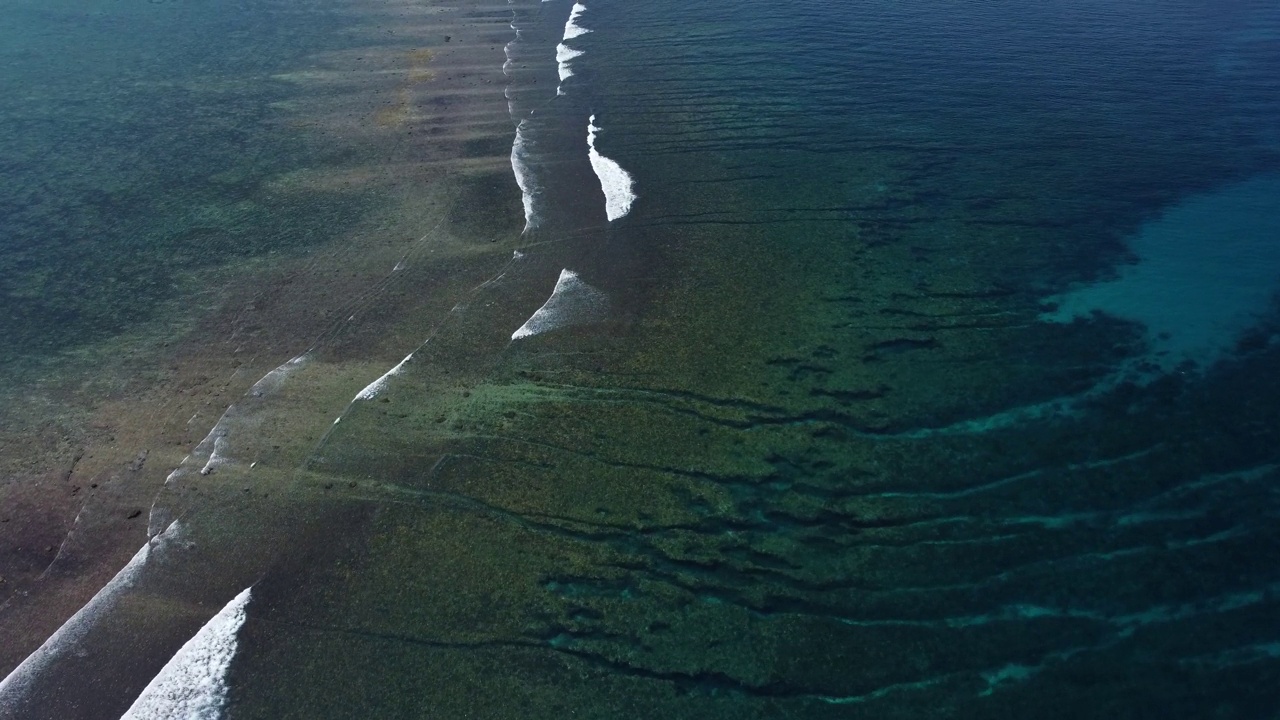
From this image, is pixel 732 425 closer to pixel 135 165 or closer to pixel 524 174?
pixel 524 174

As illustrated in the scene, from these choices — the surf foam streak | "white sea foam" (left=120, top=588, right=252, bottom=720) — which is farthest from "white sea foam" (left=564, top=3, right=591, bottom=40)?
"white sea foam" (left=120, top=588, right=252, bottom=720)

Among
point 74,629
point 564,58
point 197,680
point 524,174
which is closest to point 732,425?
point 197,680

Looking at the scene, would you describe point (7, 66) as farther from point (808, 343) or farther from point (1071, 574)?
point (1071, 574)

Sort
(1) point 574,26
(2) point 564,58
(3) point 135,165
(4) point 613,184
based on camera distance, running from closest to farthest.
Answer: (4) point 613,184
(3) point 135,165
(2) point 564,58
(1) point 574,26

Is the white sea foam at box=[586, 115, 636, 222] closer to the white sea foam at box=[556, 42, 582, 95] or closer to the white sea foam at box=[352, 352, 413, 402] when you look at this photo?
the white sea foam at box=[556, 42, 582, 95]

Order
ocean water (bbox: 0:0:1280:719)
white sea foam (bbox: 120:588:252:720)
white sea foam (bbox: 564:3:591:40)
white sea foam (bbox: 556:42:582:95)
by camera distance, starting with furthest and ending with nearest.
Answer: white sea foam (bbox: 564:3:591:40), white sea foam (bbox: 556:42:582:95), ocean water (bbox: 0:0:1280:719), white sea foam (bbox: 120:588:252:720)

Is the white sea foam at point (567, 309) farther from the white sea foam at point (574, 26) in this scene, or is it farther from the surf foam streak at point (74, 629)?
the white sea foam at point (574, 26)

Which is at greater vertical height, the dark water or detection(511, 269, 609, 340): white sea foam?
the dark water
